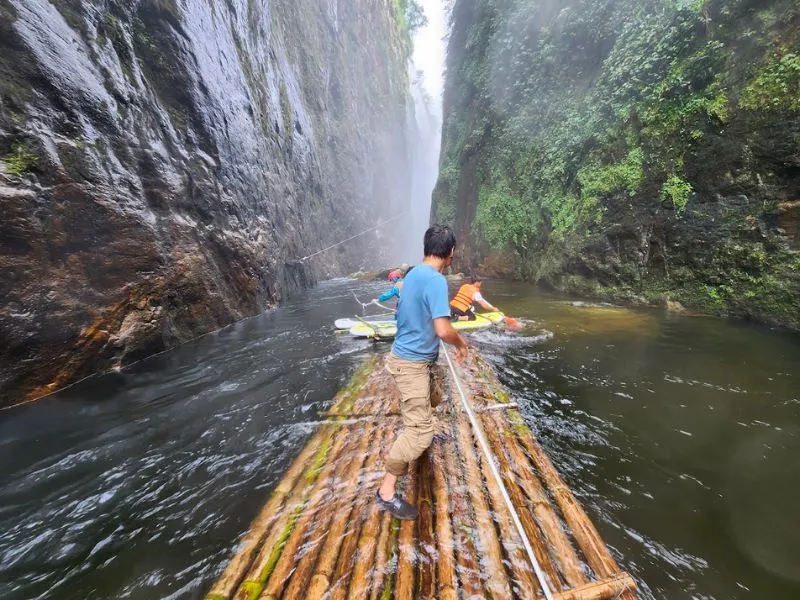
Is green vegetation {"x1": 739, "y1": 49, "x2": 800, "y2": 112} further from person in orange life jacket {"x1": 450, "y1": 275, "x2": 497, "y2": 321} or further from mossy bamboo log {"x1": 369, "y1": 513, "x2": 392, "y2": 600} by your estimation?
mossy bamboo log {"x1": 369, "y1": 513, "x2": 392, "y2": 600}

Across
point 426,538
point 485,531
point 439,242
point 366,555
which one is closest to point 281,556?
point 366,555

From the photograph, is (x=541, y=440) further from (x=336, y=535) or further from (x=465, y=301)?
(x=465, y=301)

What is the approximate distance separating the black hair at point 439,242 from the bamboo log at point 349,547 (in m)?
2.03

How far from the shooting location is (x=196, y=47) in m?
10.0

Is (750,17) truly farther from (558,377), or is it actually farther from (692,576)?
(692,576)

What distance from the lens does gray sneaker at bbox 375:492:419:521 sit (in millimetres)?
2594

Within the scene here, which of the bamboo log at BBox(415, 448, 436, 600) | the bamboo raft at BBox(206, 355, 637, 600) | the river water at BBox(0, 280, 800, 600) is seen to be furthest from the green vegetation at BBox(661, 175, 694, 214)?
A: the bamboo log at BBox(415, 448, 436, 600)

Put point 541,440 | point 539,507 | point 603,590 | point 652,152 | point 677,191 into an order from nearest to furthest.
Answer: point 603,590 < point 539,507 < point 541,440 < point 677,191 < point 652,152

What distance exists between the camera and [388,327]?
8664 mm

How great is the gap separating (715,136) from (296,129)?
18727 millimetres

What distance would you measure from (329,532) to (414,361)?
135 centimetres

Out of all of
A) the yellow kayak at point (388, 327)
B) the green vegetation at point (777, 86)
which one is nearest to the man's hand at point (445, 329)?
the yellow kayak at point (388, 327)

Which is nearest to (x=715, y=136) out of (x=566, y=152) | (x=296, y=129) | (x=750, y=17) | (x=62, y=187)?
(x=750, y=17)

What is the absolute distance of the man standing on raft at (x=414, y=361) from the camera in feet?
8.66
